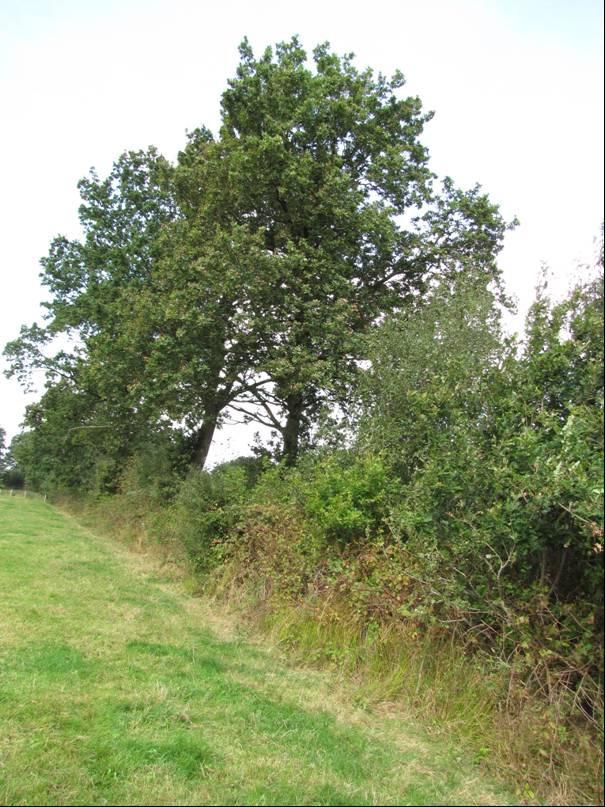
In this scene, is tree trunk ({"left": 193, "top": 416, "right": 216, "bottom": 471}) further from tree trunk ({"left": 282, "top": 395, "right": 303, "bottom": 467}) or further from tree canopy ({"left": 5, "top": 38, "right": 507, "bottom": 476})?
tree trunk ({"left": 282, "top": 395, "right": 303, "bottom": 467})

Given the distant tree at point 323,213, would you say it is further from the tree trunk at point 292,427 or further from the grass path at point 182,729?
the grass path at point 182,729

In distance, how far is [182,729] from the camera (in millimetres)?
4258

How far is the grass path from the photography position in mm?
3258

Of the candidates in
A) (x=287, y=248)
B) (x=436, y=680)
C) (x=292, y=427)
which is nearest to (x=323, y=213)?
(x=287, y=248)

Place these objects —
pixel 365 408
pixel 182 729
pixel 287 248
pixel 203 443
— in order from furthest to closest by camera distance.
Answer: pixel 203 443 < pixel 287 248 < pixel 365 408 < pixel 182 729

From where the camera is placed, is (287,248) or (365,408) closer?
(365,408)

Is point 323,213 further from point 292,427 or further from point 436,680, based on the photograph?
point 436,680

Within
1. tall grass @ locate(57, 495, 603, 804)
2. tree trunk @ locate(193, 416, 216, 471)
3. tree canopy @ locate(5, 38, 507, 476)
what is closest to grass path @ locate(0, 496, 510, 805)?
tall grass @ locate(57, 495, 603, 804)

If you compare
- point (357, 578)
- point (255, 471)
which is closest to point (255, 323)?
point (255, 471)

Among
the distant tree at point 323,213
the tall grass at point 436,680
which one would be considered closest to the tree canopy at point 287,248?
the distant tree at point 323,213

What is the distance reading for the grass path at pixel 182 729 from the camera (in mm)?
3258

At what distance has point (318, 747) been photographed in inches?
163

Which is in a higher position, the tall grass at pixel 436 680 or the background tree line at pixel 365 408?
the background tree line at pixel 365 408

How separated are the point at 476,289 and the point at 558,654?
289 inches
